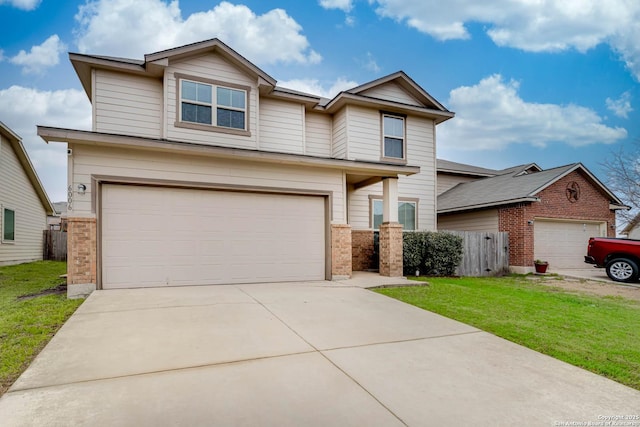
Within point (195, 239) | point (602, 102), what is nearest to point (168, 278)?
point (195, 239)

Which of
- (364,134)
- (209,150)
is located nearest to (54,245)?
(209,150)

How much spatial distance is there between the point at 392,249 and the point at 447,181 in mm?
9822

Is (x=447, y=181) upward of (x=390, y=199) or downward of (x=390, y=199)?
upward

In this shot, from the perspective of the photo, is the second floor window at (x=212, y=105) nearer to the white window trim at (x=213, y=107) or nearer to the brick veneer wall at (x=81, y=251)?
the white window trim at (x=213, y=107)

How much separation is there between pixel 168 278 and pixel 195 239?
3.41 feet

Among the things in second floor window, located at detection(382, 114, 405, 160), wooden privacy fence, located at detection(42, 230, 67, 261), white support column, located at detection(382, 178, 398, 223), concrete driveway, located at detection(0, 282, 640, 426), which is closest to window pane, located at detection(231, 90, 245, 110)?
white support column, located at detection(382, 178, 398, 223)

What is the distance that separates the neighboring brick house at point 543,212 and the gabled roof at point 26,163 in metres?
18.2

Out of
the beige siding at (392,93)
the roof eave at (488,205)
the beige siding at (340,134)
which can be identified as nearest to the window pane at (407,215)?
the roof eave at (488,205)

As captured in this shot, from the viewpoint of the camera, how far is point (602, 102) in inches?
1079

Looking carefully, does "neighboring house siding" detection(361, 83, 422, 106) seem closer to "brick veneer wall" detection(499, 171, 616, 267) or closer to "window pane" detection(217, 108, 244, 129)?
"window pane" detection(217, 108, 244, 129)

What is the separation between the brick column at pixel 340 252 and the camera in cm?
909

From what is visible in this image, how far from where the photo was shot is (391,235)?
9859 millimetres

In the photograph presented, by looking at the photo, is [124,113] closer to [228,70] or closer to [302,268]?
[228,70]

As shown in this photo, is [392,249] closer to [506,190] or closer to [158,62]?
[506,190]
